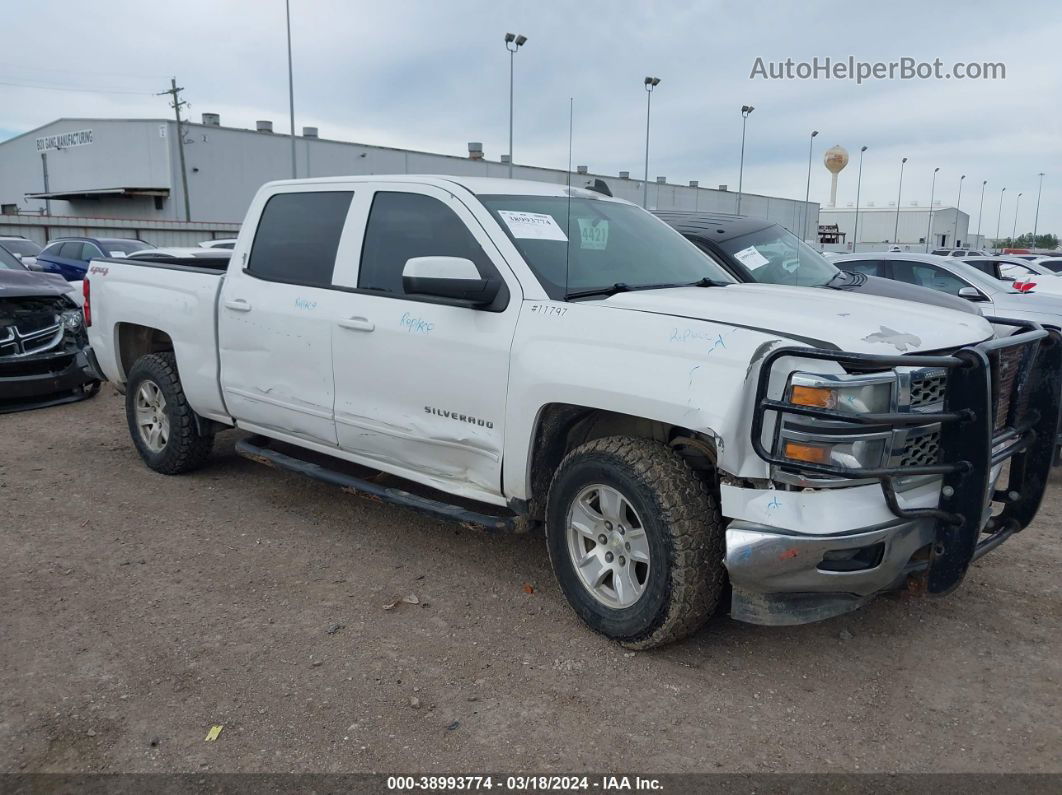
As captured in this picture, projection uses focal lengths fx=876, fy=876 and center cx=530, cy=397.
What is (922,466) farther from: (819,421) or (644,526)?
(644,526)

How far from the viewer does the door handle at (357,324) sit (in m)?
4.33

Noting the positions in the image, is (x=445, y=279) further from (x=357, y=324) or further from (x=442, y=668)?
(x=442, y=668)

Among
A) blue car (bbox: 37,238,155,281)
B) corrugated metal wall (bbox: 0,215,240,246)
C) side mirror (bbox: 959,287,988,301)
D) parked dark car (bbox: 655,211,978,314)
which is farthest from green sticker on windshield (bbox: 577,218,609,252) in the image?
corrugated metal wall (bbox: 0,215,240,246)

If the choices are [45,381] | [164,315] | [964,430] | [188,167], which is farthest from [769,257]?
[188,167]

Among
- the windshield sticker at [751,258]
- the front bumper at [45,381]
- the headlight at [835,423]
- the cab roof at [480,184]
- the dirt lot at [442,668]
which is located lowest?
the dirt lot at [442,668]

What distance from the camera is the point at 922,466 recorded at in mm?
3109

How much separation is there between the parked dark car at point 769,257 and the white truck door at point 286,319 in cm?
350

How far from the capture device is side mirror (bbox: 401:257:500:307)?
146 inches

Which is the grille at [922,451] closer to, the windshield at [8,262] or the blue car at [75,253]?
the windshield at [8,262]

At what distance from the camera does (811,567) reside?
10.0 feet

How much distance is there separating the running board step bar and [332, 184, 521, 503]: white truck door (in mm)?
99

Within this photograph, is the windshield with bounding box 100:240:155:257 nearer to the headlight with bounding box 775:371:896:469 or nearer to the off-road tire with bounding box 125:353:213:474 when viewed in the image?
the off-road tire with bounding box 125:353:213:474

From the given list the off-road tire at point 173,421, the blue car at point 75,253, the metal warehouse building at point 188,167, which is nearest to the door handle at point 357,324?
the off-road tire at point 173,421

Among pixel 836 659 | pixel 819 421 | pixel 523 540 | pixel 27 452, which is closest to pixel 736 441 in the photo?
pixel 819 421
